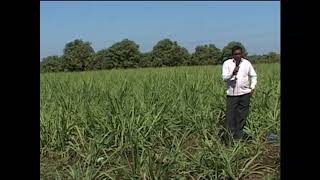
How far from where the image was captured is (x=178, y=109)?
676 centimetres

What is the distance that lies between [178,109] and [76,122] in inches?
63.8

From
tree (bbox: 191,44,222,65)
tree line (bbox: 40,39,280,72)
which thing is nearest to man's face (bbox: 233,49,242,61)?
tree line (bbox: 40,39,280,72)

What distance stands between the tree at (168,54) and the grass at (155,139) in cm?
4127

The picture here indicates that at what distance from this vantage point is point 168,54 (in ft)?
170

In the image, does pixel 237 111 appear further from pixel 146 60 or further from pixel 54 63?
pixel 146 60

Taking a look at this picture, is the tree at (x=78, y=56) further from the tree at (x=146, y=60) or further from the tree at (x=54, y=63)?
the tree at (x=146, y=60)

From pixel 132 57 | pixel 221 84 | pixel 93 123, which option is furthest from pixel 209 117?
pixel 132 57

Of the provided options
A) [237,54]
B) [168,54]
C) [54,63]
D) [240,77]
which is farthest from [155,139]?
[168,54]

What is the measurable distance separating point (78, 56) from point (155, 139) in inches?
1516

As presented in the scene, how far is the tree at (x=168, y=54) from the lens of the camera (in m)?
49.4

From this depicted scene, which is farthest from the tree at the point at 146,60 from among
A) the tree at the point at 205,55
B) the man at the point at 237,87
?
the man at the point at 237,87

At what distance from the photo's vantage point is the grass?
4238 millimetres

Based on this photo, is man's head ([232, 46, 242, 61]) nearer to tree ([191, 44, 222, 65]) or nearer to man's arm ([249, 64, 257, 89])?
man's arm ([249, 64, 257, 89])
